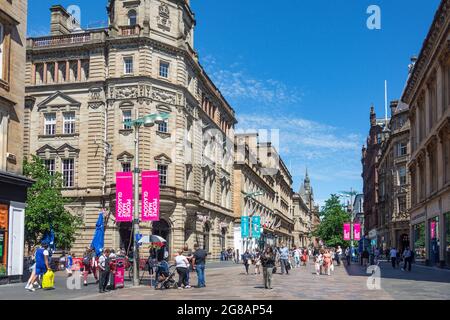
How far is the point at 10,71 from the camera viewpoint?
26.7m

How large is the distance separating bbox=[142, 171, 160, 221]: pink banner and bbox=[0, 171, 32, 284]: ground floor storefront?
559cm

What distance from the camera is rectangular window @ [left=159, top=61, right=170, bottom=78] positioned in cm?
4959

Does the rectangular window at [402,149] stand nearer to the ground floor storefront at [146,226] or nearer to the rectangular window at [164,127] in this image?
the ground floor storefront at [146,226]

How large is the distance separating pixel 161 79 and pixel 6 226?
2538 cm

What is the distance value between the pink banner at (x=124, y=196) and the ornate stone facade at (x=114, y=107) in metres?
18.5

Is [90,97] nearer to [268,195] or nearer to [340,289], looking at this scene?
[340,289]

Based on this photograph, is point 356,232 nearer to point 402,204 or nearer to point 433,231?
point 402,204

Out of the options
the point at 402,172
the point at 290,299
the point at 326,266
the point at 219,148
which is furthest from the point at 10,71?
the point at 402,172

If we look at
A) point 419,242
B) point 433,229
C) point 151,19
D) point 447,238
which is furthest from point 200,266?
point 419,242

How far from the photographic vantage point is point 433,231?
144 feet

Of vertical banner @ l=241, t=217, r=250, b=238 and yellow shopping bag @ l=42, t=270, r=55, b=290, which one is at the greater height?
vertical banner @ l=241, t=217, r=250, b=238

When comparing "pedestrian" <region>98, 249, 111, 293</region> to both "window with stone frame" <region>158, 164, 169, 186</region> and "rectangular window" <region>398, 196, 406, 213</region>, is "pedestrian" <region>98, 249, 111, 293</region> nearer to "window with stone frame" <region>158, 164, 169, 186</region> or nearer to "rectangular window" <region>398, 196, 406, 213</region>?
"window with stone frame" <region>158, 164, 169, 186</region>

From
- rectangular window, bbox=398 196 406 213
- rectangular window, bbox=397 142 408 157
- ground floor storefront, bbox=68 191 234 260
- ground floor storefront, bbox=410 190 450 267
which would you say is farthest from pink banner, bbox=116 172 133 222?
rectangular window, bbox=397 142 408 157

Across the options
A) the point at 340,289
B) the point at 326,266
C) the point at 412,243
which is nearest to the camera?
the point at 340,289
